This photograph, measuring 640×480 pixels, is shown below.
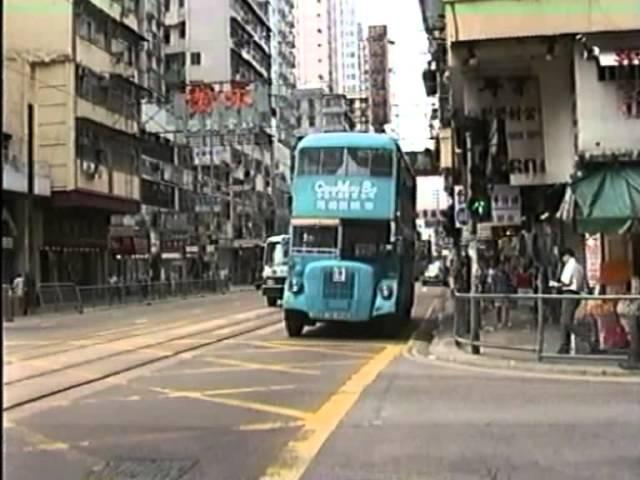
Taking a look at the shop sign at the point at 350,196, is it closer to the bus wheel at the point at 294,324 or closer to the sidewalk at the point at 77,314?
the bus wheel at the point at 294,324

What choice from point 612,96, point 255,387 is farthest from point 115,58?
point 255,387

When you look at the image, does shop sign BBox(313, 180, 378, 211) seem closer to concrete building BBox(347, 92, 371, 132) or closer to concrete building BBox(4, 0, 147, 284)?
concrete building BBox(4, 0, 147, 284)

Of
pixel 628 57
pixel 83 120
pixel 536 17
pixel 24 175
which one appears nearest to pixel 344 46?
pixel 83 120

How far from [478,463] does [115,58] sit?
163 ft

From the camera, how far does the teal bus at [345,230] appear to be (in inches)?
880

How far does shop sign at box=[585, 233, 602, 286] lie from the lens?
1894 centimetres

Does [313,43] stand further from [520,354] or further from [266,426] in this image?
[266,426]

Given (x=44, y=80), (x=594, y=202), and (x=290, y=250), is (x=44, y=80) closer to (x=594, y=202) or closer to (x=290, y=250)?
(x=290, y=250)

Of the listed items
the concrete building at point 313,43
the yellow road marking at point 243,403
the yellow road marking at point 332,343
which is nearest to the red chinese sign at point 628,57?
the yellow road marking at point 332,343

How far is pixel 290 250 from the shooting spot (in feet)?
75.5

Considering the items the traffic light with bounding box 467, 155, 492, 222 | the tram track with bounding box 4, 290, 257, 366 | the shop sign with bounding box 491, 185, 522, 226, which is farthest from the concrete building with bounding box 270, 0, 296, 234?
the shop sign with bounding box 491, 185, 522, 226

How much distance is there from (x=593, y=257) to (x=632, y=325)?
5173 mm

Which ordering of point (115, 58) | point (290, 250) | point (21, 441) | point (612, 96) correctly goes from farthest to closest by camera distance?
point (115, 58), point (290, 250), point (612, 96), point (21, 441)

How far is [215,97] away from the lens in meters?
50.4
